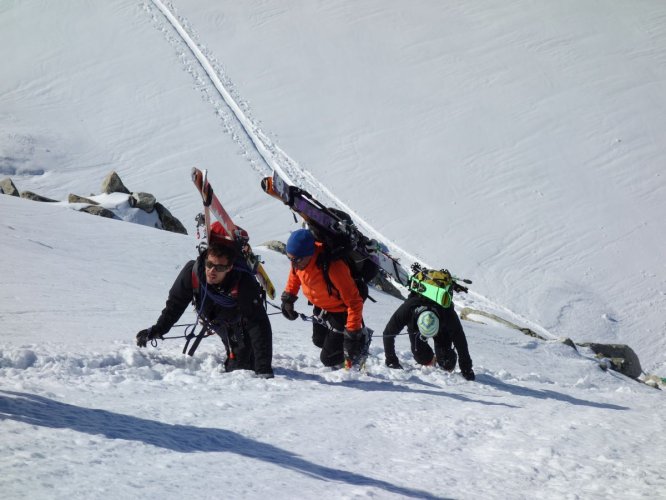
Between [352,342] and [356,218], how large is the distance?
53.1 ft

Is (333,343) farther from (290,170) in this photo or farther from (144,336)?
(290,170)

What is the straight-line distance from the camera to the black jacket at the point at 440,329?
24.3 feet

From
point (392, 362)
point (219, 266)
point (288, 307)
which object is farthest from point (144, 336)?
point (392, 362)

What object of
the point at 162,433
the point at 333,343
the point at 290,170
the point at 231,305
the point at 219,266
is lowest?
the point at 162,433

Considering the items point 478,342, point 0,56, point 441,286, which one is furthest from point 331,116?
point 441,286

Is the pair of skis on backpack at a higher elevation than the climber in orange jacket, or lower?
higher

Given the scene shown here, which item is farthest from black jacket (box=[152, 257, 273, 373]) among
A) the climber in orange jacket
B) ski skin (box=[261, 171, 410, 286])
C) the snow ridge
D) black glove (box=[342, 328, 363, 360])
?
the snow ridge

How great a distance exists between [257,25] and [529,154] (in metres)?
16.8

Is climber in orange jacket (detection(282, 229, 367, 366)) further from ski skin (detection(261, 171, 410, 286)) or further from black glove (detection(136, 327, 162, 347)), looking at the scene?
black glove (detection(136, 327, 162, 347))

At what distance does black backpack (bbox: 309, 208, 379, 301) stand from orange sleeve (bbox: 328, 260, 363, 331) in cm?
6

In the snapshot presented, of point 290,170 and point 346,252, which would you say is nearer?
point 346,252

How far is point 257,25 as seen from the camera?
3534 cm

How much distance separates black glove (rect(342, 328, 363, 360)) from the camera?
21.3 feet

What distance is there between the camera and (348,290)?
645cm
